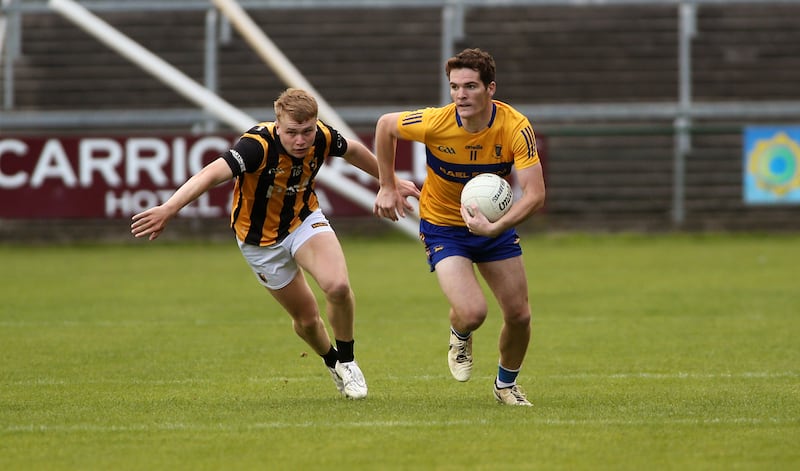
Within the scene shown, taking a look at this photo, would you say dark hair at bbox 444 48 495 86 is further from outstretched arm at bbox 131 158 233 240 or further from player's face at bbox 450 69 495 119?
outstretched arm at bbox 131 158 233 240

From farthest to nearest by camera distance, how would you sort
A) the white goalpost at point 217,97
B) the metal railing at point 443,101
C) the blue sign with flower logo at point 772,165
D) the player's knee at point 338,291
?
the metal railing at point 443,101 < the blue sign with flower logo at point 772,165 < the white goalpost at point 217,97 < the player's knee at point 338,291

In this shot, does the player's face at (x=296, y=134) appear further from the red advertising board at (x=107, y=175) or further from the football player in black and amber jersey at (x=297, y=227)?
the red advertising board at (x=107, y=175)

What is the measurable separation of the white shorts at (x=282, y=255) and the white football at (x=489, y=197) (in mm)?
1093


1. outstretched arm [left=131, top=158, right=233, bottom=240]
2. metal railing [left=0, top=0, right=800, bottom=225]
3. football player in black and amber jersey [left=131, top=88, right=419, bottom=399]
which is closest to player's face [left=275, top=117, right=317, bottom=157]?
football player in black and amber jersey [left=131, top=88, right=419, bottom=399]

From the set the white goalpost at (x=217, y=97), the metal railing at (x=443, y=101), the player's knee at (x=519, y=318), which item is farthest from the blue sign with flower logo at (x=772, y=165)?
the player's knee at (x=519, y=318)

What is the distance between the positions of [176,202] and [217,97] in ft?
46.0

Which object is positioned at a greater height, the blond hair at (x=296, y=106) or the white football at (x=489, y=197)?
the blond hair at (x=296, y=106)

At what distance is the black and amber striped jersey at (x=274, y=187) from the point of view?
7621mm

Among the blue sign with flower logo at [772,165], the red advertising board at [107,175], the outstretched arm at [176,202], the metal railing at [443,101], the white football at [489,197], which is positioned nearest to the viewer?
the outstretched arm at [176,202]

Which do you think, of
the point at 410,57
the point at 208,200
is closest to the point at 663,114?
the point at 410,57

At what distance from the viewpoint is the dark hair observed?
714 cm

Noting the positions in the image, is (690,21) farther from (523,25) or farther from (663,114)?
(523,25)

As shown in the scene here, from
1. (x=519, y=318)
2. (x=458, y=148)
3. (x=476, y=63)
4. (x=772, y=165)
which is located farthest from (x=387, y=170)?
(x=772, y=165)

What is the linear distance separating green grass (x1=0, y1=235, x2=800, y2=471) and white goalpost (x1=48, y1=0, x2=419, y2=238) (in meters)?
3.02
